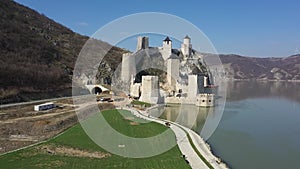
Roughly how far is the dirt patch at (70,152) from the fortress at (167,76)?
813 inches

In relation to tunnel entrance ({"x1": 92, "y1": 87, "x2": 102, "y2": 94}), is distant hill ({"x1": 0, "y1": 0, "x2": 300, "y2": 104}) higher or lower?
higher

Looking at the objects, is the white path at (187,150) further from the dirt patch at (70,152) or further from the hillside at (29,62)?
the hillside at (29,62)

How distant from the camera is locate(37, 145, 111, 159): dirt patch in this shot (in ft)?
43.2

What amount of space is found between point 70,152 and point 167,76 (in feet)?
102

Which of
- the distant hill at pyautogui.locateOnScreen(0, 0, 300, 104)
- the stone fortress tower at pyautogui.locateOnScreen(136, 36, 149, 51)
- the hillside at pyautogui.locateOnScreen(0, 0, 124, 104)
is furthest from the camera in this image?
the stone fortress tower at pyautogui.locateOnScreen(136, 36, 149, 51)

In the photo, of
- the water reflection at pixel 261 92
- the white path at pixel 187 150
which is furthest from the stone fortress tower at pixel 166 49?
the white path at pixel 187 150

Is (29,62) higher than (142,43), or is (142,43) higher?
(142,43)

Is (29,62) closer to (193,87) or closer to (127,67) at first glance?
(127,67)

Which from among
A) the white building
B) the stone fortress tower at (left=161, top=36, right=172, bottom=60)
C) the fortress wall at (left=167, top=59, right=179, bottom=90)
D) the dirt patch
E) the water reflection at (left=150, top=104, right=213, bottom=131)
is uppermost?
the stone fortress tower at (left=161, top=36, right=172, bottom=60)

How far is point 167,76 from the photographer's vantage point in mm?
43906

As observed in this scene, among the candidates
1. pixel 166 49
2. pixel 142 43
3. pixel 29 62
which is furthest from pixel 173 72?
pixel 29 62

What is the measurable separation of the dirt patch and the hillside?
1279cm

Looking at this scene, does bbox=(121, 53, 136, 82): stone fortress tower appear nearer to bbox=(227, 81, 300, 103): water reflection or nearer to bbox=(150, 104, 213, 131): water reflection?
bbox=(150, 104, 213, 131): water reflection

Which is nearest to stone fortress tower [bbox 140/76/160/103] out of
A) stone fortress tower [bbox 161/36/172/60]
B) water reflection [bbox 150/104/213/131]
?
water reflection [bbox 150/104/213/131]
